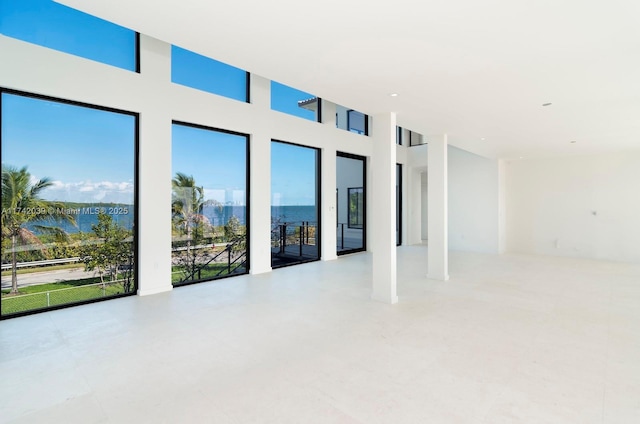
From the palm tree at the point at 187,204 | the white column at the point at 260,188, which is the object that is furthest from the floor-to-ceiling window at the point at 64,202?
the white column at the point at 260,188

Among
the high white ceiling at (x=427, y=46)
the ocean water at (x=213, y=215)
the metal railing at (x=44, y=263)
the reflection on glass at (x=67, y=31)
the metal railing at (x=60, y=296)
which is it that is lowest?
the metal railing at (x=60, y=296)

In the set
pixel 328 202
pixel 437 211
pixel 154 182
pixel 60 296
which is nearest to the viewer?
pixel 60 296

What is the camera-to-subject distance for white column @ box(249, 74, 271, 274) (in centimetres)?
Answer: 634

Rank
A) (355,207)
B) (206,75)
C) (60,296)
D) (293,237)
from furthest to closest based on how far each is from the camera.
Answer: (355,207)
(293,237)
(206,75)
(60,296)

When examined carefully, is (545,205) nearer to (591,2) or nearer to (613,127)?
(613,127)

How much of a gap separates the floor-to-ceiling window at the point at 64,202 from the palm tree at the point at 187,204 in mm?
647

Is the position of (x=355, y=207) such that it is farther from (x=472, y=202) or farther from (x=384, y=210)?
(x=384, y=210)

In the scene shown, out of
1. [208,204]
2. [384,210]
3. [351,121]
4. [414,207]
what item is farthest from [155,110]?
[414,207]

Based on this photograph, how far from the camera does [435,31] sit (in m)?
2.53

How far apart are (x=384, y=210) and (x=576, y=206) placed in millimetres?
6855

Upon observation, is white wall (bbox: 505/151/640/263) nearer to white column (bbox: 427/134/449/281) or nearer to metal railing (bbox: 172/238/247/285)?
white column (bbox: 427/134/449/281)

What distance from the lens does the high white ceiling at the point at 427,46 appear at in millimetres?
2258

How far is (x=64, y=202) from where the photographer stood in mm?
4395

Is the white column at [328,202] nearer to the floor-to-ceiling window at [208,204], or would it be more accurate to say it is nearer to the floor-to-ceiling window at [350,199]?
the floor-to-ceiling window at [208,204]
